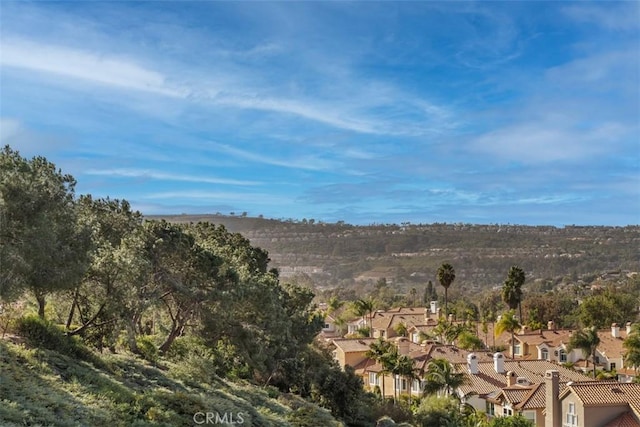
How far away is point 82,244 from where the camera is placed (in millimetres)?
15266

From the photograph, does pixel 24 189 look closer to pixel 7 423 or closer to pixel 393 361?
pixel 7 423

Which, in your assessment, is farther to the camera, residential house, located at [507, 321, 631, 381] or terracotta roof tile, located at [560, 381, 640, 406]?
residential house, located at [507, 321, 631, 381]

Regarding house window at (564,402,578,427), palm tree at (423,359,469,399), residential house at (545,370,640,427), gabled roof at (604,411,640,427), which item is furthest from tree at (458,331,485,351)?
gabled roof at (604,411,640,427)

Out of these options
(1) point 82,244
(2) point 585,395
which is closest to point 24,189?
(1) point 82,244

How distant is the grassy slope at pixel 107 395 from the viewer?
1251 cm

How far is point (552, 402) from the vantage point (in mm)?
31531

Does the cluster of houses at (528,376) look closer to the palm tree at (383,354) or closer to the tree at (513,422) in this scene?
the palm tree at (383,354)

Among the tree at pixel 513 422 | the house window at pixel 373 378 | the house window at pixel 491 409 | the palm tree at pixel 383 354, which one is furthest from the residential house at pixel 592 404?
the house window at pixel 373 378

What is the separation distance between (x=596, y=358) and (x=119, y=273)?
4985cm

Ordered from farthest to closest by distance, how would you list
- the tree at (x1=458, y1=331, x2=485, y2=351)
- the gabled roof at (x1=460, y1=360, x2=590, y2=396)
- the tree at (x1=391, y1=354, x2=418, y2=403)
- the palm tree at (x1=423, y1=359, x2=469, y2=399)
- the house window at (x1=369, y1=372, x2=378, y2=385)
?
1. the tree at (x1=458, y1=331, x2=485, y2=351)
2. the house window at (x1=369, y1=372, x2=378, y2=385)
3. the tree at (x1=391, y1=354, x2=418, y2=403)
4. the gabled roof at (x1=460, y1=360, x2=590, y2=396)
5. the palm tree at (x1=423, y1=359, x2=469, y2=399)

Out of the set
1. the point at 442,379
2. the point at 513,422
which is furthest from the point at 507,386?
the point at 513,422

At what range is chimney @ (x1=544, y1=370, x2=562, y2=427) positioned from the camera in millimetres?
31281

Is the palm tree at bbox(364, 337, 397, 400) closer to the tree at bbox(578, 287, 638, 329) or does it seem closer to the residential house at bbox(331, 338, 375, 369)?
the residential house at bbox(331, 338, 375, 369)

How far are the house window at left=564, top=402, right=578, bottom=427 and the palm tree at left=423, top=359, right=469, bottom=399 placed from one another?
6943 mm
